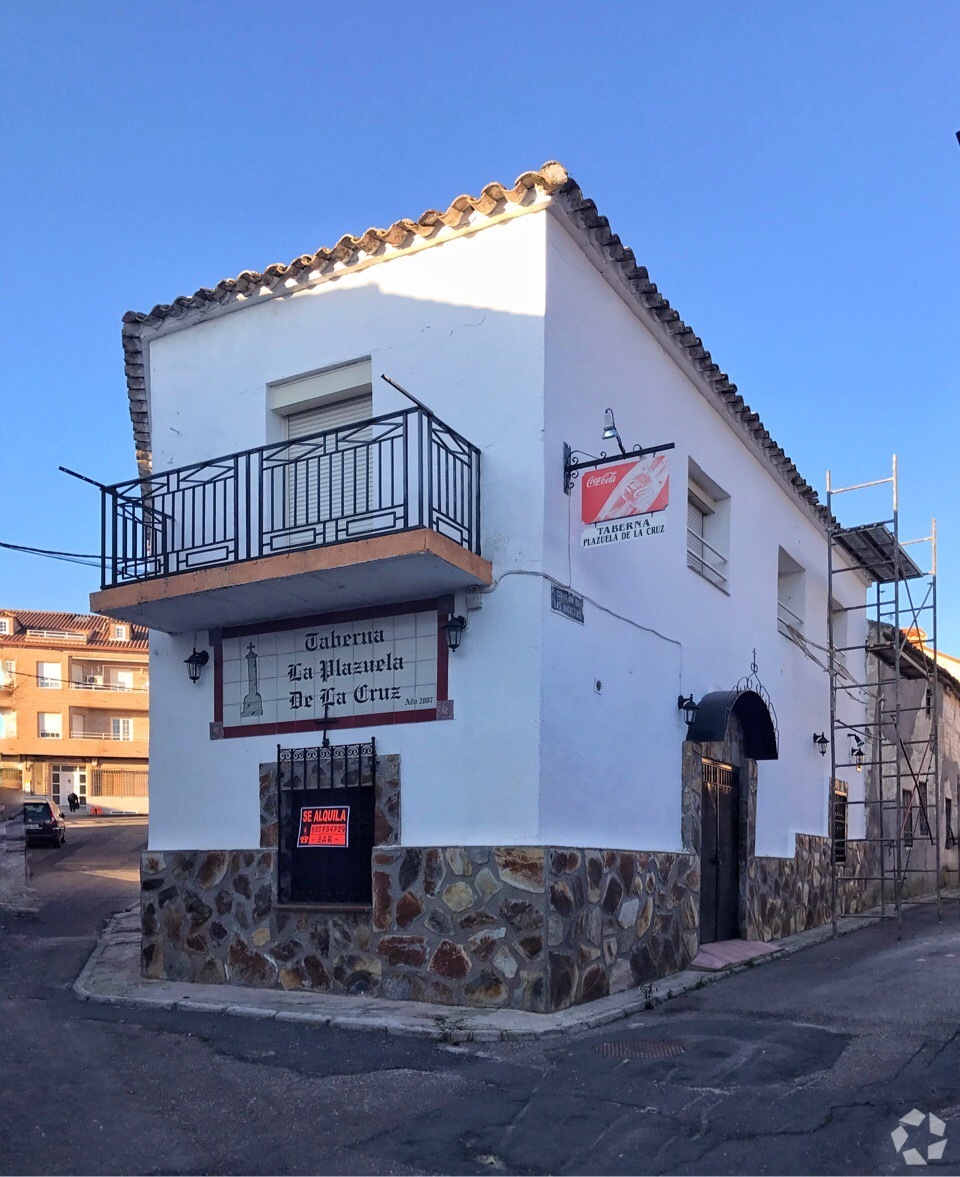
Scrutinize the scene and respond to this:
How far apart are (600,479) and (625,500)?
334 millimetres

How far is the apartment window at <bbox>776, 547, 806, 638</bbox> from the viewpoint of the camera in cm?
1570

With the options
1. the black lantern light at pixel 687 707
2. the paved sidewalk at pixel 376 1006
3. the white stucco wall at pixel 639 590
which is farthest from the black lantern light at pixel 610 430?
the paved sidewalk at pixel 376 1006

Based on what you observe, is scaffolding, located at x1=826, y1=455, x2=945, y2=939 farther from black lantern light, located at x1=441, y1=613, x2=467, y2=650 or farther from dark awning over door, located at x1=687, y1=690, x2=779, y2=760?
black lantern light, located at x1=441, y1=613, x2=467, y2=650

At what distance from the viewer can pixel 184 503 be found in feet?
34.2

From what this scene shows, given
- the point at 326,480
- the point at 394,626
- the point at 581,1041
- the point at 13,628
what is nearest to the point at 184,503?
the point at 326,480

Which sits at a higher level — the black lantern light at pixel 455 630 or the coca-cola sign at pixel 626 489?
the coca-cola sign at pixel 626 489

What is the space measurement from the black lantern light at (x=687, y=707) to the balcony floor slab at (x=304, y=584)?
3001mm

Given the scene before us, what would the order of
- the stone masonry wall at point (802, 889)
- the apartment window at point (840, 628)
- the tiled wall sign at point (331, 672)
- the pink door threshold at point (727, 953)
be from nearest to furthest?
the tiled wall sign at point (331, 672)
the pink door threshold at point (727, 953)
the stone masonry wall at point (802, 889)
the apartment window at point (840, 628)

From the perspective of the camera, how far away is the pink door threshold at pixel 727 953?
10.8m

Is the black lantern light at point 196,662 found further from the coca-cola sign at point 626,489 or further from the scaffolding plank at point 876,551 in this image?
the scaffolding plank at point 876,551

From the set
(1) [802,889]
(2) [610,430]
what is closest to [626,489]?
(2) [610,430]

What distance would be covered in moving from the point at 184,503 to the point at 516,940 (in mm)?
4864

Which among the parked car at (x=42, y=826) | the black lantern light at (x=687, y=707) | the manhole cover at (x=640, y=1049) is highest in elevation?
the black lantern light at (x=687, y=707)

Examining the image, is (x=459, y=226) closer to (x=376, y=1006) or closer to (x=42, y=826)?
(x=376, y=1006)
